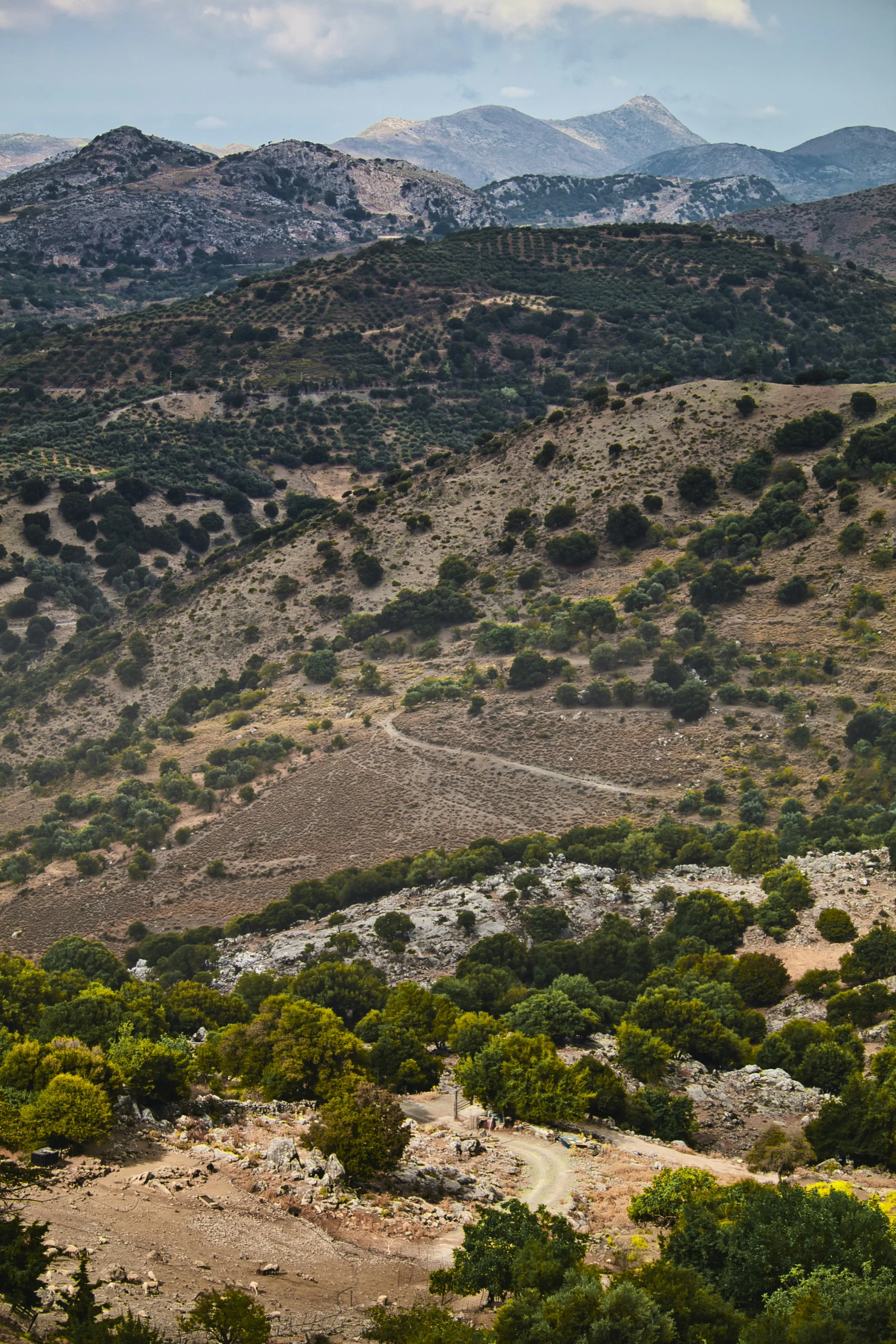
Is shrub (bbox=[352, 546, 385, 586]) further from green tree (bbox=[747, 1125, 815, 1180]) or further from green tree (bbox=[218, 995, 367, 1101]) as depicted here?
green tree (bbox=[747, 1125, 815, 1180])

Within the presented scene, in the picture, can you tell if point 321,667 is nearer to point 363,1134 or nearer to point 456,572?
point 456,572

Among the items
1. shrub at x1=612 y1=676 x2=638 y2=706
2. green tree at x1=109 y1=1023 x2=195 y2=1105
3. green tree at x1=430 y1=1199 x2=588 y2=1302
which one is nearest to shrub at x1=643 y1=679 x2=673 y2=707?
shrub at x1=612 y1=676 x2=638 y2=706

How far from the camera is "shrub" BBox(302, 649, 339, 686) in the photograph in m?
64.7

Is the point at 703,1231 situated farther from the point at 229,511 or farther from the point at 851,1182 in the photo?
the point at 229,511

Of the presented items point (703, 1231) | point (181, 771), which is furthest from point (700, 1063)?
point (181, 771)

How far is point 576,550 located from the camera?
6788 centimetres

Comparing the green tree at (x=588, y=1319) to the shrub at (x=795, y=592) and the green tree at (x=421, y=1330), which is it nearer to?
the green tree at (x=421, y=1330)

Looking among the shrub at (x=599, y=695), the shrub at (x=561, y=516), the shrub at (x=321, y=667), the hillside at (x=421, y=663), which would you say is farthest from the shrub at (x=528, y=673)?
the shrub at (x=561, y=516)

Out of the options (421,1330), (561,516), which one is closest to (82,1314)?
(421,1330)

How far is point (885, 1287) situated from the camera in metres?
16.9

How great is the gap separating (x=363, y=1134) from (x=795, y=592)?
42.6 m

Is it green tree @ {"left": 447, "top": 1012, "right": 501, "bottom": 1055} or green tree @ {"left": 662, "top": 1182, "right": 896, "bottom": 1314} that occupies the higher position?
green tree @ {"left": 662, "top": 1182, "right": 896, "bottom": 1314}

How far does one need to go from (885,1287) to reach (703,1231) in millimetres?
3355

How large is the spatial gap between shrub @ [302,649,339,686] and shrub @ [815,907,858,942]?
35.0 m
